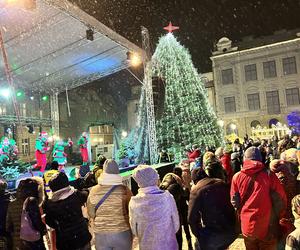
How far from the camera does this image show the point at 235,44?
135 feet

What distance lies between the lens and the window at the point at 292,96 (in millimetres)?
37094

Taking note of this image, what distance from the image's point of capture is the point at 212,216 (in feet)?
11.5

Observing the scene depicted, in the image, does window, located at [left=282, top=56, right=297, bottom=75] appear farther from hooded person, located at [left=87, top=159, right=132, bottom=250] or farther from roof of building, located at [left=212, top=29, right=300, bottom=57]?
hooded person, located at [left=87, top=159, right=132, bottom=250]

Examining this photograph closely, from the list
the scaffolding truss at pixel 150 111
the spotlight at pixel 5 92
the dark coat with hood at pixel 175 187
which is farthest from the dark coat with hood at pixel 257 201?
the spotlight at pixel 5 92

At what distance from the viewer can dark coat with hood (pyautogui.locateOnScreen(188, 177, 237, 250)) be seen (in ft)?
11.5

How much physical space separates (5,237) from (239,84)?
3846 cm

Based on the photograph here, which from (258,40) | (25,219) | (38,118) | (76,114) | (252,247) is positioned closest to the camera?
(252,247)

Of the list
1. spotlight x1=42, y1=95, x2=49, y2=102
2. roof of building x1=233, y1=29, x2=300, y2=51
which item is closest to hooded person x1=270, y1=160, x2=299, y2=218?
spotlight x1=42, y1=95, x2=49, y2=102

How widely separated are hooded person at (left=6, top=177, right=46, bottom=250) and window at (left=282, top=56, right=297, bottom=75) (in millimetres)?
38560

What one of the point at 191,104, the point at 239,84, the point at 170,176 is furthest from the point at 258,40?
the point at 170,176

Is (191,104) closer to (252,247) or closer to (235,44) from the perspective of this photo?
(252,247)

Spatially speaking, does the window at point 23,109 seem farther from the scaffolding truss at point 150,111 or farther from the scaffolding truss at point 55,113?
the scaffolding truss at point 150,111

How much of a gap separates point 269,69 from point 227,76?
5.05 metres

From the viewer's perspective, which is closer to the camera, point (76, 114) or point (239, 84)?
point (76, 114)
